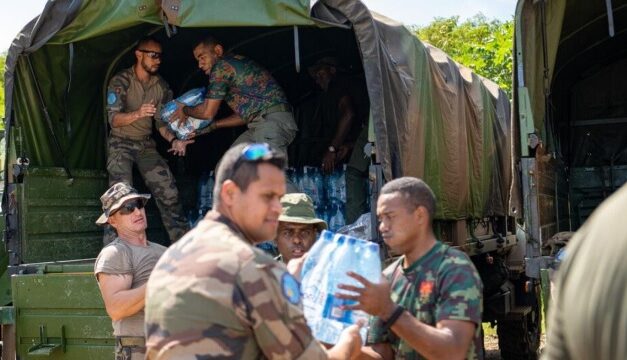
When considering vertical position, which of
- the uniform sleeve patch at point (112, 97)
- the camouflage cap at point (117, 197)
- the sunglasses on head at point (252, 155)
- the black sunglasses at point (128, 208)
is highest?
the uniform sleeve patch at point (112, 97)

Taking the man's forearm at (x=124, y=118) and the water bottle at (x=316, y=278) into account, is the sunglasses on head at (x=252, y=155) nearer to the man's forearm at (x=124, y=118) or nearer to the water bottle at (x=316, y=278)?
the water bottle at (x=316, y=278)

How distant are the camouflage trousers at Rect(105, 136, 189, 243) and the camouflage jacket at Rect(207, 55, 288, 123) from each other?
0.71 meters

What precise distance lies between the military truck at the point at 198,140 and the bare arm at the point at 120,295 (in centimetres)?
101

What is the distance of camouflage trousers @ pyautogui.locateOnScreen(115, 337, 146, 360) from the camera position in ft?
15.5

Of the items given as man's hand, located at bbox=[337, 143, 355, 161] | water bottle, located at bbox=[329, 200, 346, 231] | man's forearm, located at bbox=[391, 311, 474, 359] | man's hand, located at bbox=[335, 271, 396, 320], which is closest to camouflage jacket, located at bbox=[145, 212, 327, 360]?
man's hand, located at bbox=[335, 271, 396, 320]

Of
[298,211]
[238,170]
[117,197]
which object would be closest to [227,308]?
[238,170]

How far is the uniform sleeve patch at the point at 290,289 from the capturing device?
2.73 meters

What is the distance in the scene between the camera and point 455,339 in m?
3.18

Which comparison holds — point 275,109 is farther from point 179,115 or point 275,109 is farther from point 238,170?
point 238,170

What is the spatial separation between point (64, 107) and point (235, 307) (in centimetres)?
483

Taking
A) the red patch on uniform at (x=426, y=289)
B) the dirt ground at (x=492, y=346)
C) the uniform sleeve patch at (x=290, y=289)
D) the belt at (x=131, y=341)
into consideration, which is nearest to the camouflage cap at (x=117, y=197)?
the belt at (x=131, y=341)

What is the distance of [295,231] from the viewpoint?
16.3ft

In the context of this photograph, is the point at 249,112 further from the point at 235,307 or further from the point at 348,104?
the point at 235,307

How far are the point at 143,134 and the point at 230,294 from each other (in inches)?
190
